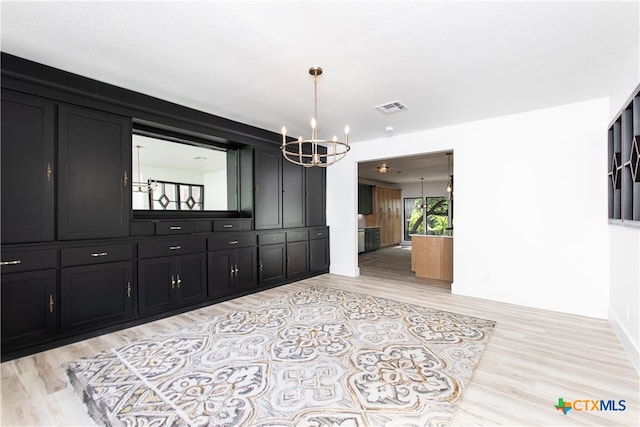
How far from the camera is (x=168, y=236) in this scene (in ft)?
11.9

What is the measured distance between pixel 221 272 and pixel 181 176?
143 cm

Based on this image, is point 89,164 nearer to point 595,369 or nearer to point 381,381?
point 381,381

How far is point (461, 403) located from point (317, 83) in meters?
2.98

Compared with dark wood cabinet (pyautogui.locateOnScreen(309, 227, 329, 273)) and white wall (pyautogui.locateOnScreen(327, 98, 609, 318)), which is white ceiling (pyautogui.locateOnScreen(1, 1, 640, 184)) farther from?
dark wood cabinet (pyautogui.locateOnScreen(309, 227, 329, 273))

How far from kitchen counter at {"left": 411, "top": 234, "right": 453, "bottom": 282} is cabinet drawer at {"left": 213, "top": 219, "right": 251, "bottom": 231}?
3.37 m

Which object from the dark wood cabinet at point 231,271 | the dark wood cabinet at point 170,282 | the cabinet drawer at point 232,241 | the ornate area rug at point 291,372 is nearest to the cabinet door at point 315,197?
the cabinet drawer at point 232,241

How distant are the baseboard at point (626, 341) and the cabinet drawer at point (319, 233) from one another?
4227mm

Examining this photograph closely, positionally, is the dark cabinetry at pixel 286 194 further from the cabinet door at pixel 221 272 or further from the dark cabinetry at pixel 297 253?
the cabinet door at pixel 221 272

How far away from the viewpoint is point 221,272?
4184 millimetres

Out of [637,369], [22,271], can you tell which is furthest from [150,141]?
[637,369]

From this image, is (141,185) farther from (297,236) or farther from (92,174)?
(297,236)

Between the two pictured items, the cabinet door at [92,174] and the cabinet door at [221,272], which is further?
the cabinet door at [221,272]

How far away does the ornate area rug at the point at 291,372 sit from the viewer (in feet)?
6.04

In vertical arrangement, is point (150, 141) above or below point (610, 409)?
above
